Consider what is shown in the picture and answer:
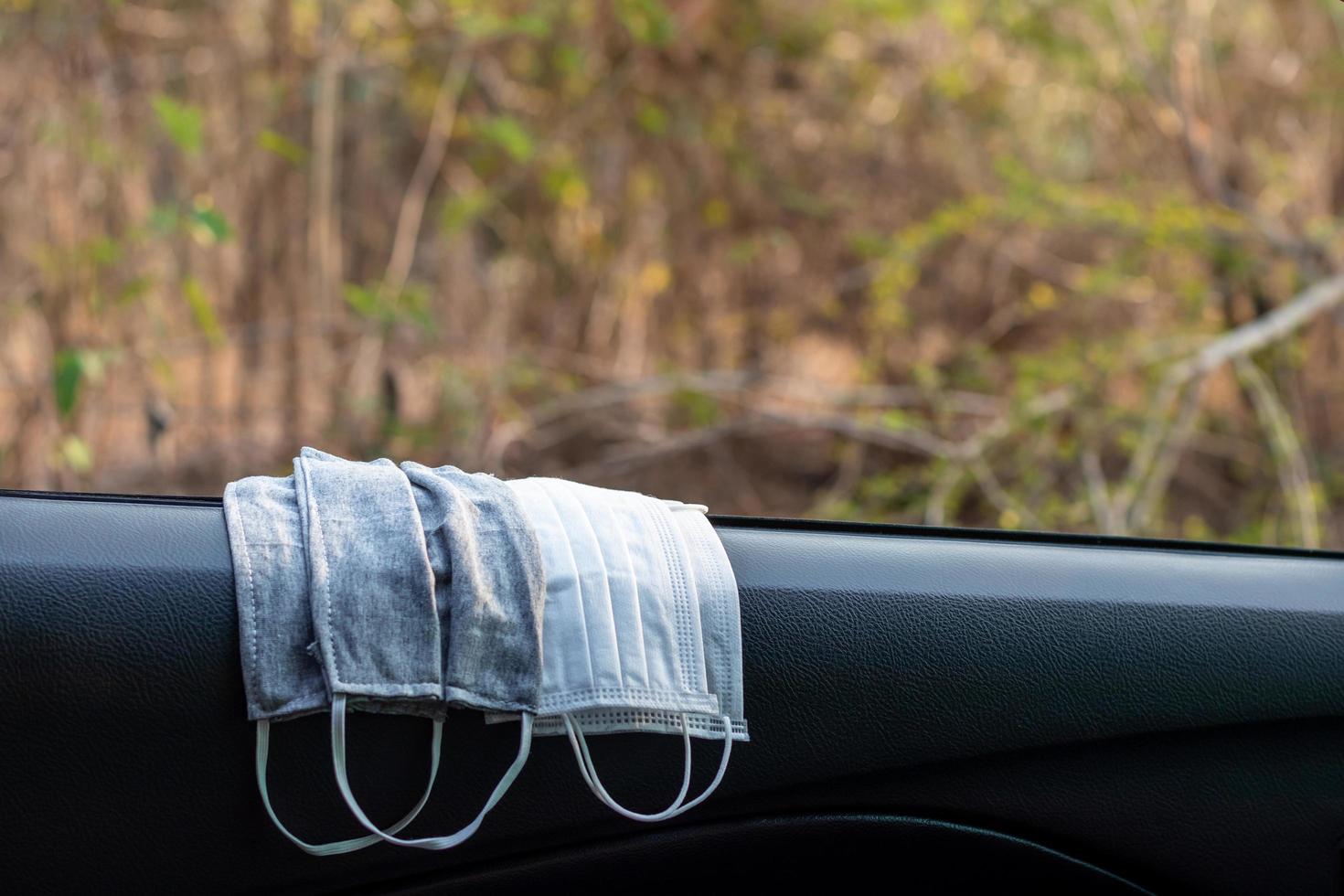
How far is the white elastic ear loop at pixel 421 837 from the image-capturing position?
3.62 feet

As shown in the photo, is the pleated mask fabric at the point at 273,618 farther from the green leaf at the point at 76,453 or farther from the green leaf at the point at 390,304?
the green leaf at the point at 390,304

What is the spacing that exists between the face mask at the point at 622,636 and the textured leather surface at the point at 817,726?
0.03m

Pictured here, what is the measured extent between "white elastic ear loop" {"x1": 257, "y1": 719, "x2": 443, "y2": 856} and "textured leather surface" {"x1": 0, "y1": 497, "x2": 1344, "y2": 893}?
0.04 feet

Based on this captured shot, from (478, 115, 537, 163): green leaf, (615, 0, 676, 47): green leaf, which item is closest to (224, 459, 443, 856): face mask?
(478, 115, 537, 163): green leaf

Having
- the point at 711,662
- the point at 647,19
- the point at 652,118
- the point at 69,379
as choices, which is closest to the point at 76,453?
the point at 69,379

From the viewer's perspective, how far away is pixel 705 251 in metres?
5.21

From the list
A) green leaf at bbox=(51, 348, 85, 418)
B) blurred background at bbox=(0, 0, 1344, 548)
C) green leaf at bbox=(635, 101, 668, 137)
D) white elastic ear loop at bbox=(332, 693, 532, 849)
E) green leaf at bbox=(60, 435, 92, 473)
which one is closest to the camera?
white elastic ear loop at bbox=(332, 693, 532, 849)

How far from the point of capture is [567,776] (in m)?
1.23

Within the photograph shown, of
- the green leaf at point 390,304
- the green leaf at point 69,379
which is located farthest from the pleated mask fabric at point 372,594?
the green leaf at point 390,304

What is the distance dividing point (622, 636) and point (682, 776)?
0.15m

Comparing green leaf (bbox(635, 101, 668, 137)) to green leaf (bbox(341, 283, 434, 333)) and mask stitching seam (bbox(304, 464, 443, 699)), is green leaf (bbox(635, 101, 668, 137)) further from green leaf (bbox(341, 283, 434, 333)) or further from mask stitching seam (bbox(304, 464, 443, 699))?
mask stitching seam (bbox(304, 464, 443, 699))

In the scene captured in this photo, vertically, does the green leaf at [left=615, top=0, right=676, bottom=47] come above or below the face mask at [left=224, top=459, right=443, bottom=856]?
above

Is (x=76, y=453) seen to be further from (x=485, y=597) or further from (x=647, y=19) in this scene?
(x=485, y=597)

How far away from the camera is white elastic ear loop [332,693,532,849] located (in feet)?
3.62
